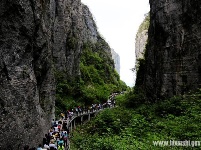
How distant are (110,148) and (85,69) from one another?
47044 mm

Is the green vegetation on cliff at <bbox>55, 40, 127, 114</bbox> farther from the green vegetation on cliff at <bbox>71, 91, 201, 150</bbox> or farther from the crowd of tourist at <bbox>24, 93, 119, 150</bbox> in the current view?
the green vegetation on cliff at <bbox>71, 91, 201, 150</bbox>

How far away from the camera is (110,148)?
16.1 meters

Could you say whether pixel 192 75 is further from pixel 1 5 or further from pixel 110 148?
pixel 1 5

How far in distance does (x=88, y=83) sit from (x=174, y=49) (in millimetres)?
32554

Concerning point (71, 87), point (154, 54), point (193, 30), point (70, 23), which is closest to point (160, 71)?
point (154, 54)

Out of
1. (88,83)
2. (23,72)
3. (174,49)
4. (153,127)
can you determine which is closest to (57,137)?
(23,72)

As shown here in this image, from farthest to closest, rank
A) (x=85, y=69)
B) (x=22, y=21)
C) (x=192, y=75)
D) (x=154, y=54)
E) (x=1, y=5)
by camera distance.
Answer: (x=85, y=69) < (x=154, y=54) < (x=192, y=75) < (x=22, y=21) < (x=1, y=5)

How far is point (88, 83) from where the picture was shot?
5969 cm

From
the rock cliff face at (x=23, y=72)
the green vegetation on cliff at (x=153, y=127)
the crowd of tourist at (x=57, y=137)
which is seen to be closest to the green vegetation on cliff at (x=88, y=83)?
the crowd of tourist at (x=57, y=137)

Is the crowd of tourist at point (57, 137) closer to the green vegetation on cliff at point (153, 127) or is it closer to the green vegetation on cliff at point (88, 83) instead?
the green vegetation on cliff at point (153, 127)

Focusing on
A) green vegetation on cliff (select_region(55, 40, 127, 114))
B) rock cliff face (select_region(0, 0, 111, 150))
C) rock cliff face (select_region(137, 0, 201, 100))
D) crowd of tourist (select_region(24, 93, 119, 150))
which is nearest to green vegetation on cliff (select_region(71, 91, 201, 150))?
crowd of tourist (select_region(24, 93, 119, 150))

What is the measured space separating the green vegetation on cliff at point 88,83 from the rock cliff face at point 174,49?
14.7 m

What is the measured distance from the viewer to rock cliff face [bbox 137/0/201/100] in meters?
25.8

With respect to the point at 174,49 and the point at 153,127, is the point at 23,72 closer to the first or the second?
the point at 153,127
